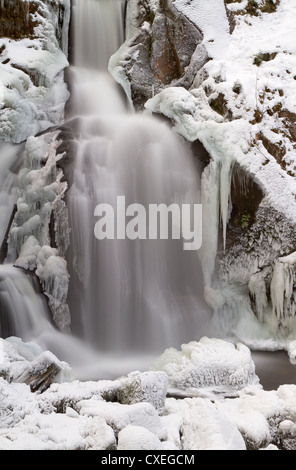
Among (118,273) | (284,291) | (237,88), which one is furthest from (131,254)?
(237,88)

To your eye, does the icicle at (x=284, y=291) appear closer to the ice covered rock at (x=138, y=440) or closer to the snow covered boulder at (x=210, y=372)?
the snow covered boulder at (x=210, y=372)

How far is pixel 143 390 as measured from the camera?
414 centimetres

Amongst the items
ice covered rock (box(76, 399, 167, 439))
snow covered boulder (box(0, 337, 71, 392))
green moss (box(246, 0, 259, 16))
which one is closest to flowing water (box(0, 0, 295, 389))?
snow covered boulder (box(0, 337, 71, 392))

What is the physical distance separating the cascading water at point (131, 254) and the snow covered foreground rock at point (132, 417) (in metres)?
2.03

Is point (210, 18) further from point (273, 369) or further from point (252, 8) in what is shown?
point (273, 369)

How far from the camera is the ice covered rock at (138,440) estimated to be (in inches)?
126

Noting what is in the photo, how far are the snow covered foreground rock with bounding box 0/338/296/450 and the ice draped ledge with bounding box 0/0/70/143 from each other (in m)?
5.12

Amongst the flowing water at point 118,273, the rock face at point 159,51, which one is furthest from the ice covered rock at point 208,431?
Result: the rock face at point 159,51

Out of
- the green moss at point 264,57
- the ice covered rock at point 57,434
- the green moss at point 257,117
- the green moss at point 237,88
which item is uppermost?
the green moss at point 264,57

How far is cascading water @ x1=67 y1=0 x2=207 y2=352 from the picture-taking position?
6.92m

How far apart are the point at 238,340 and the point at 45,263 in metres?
2.98

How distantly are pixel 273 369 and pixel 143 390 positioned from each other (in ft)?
8.08

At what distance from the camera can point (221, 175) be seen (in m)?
7.48
